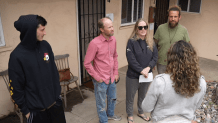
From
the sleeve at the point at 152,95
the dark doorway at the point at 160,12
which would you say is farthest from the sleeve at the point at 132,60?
the dark doorway at the point at 160,12

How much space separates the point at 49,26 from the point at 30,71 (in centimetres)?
226

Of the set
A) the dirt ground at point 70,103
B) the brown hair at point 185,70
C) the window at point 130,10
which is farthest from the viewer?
the window at point 130,10

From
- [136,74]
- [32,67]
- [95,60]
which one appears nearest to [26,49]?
[32,67]

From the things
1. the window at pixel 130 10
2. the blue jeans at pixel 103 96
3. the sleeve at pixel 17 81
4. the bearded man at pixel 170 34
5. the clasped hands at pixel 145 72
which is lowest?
the blue jeans at pixel 103 96

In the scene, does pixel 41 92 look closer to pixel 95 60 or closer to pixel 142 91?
pixel 95 60

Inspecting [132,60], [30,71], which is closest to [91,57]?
[132,60]

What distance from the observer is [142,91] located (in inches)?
138

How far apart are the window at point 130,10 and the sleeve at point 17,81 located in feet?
15.7

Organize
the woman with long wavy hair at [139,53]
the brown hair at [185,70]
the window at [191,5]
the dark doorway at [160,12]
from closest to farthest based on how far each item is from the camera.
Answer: the brown hair at [185,70], the woman with long wavy hair at [139,53], the dark doorway at [160,12], the window at [191,5]

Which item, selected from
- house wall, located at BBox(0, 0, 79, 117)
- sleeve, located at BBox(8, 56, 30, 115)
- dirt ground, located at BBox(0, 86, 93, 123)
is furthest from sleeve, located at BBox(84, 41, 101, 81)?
house wall, located at BBox(0, 0, 79, 117)

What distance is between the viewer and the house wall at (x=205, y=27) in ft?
24.5

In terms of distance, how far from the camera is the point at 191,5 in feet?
26.8

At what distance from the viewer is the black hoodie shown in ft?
6.68

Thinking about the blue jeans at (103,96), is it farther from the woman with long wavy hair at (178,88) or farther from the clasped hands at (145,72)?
the woman with long wavy hair at (178,88)
